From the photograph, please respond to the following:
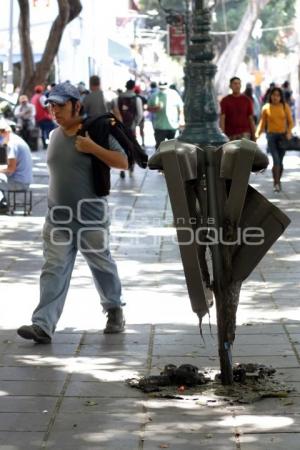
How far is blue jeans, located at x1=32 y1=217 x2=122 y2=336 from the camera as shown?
8438 mm

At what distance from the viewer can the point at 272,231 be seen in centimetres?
691

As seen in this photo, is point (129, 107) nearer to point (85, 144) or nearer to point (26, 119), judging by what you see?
point (26, 119)

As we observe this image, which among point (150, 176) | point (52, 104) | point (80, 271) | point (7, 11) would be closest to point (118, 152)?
point (52, 104)

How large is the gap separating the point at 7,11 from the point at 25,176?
1225 inches

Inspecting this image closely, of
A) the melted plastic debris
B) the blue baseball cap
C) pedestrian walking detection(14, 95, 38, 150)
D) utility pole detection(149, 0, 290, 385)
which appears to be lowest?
pedestrian walking detection(14, 95, 38, 150)

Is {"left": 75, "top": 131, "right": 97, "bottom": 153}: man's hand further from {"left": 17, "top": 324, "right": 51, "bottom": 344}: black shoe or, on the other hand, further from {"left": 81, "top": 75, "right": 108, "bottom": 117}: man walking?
{"left": 81, "top": 75, "right": 108, "bottom": 117}: man walking

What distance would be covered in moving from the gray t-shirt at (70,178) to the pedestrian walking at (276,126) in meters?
10.6

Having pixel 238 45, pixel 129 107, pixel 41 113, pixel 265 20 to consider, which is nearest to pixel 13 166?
pixel 129 107

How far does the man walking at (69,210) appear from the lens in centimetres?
834

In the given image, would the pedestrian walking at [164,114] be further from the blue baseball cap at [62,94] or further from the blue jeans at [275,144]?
the blue baseball cap at [62,94]

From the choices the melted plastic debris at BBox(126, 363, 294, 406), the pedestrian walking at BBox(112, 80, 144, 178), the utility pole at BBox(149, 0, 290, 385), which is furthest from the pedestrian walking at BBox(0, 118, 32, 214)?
the utility pole at BBox(149, 0, 290, 385)

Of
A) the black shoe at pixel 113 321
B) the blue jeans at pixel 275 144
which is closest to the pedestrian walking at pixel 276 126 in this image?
the blue jeans at pixel 275 144

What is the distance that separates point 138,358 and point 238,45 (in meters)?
58.0

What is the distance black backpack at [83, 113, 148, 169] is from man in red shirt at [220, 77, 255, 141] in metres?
11.0
